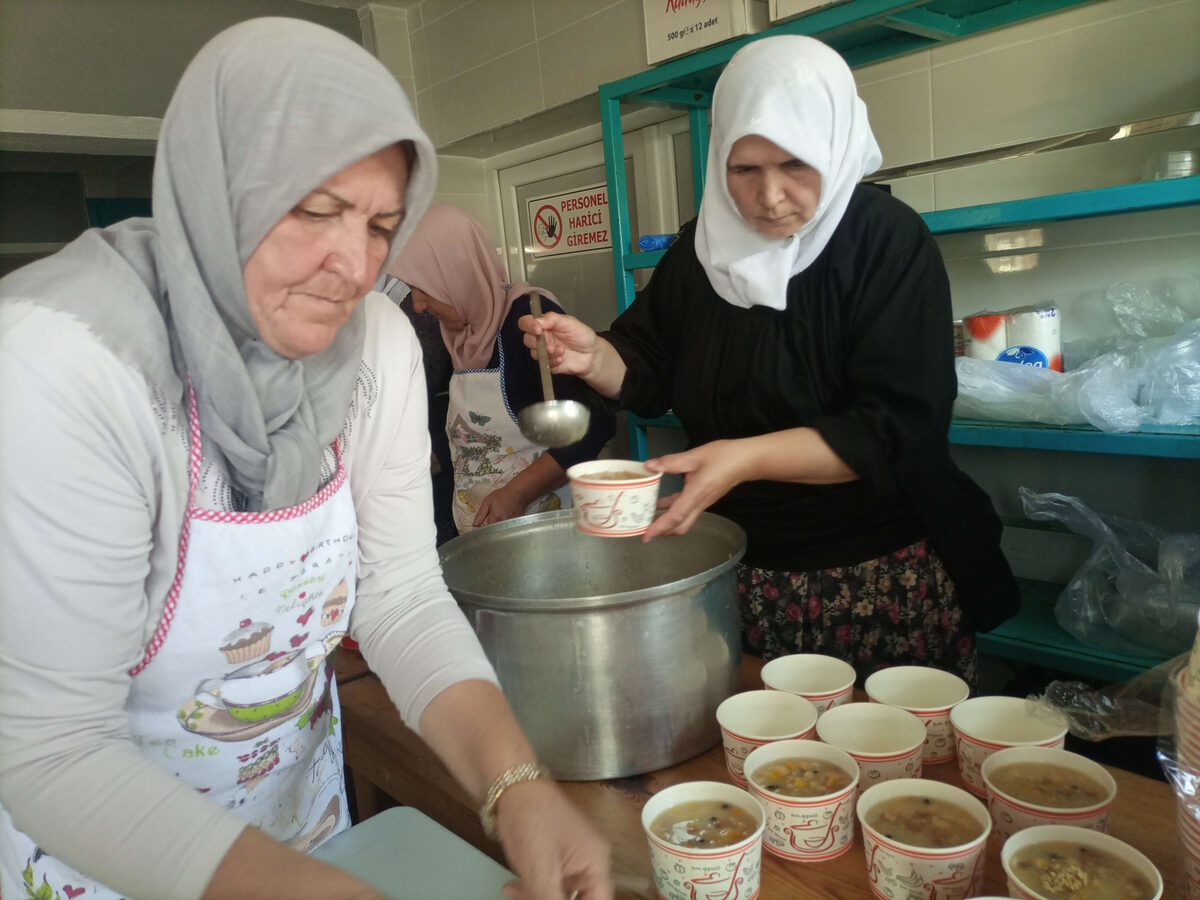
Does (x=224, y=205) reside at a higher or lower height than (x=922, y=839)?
higher

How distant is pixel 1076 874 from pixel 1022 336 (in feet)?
4.48

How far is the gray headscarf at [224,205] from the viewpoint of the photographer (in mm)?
716

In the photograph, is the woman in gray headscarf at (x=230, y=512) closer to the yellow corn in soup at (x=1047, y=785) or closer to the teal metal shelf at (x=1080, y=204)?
the yellow corn in soup at (x=1047, y=785)

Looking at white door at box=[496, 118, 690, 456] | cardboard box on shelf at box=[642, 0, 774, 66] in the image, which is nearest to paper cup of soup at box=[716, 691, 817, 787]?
cardboard box on shelf at box=[642, 0, 774, 66]

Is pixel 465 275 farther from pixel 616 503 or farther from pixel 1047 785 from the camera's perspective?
pixel 1047 785

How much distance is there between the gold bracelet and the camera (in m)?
0.80

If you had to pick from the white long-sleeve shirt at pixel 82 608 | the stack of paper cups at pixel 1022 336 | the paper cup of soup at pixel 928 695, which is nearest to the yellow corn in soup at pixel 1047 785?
the paper cup of soup at pixel 928 695

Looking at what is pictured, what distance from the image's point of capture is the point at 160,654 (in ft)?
2.64

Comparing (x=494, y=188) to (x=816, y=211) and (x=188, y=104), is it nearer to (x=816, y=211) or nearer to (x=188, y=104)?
(x=816, y=211)

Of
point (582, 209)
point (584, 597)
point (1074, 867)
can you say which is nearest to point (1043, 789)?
point (1074, 867)

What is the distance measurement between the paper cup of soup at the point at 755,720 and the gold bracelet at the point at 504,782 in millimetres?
217

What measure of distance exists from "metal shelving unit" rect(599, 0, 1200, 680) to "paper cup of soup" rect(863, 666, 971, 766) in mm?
874

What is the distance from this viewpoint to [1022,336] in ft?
5.86

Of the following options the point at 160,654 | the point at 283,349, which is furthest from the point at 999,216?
the point at 160,654
